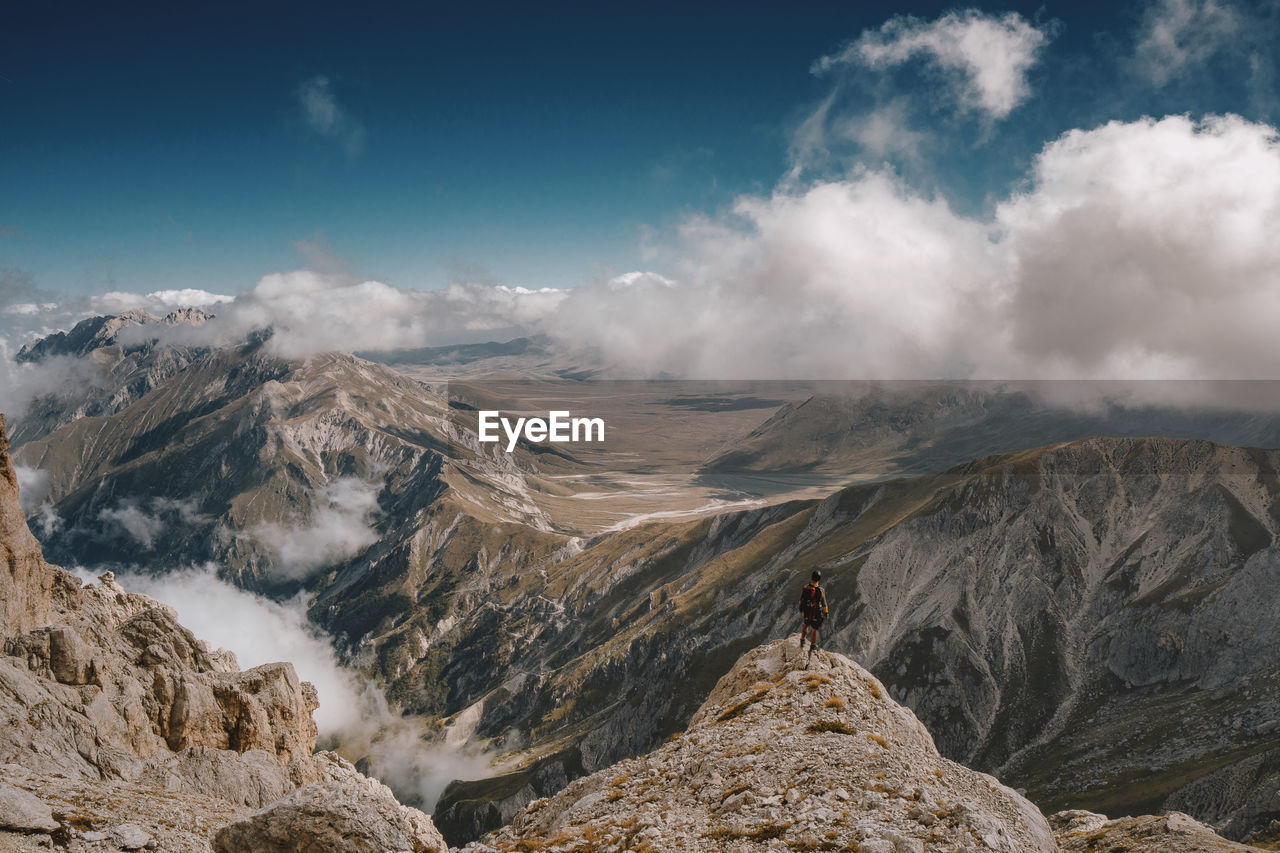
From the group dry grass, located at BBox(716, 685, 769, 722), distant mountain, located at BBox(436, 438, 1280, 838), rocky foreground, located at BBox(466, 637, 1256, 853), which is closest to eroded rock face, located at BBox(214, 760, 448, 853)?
rocky foreground, located at BBox(466, 637, 1256, 853)

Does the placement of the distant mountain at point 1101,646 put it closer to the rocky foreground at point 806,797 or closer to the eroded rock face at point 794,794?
the rocky foreground at point 806,797

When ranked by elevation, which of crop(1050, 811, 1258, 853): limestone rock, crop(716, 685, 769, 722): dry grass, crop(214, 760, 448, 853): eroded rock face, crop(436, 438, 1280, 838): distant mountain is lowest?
crop(436, 438, 1280, 838): distant mountain

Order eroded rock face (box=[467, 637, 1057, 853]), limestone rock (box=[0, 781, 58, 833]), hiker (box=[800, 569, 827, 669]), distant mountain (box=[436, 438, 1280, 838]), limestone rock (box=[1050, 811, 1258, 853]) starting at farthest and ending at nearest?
1. distant mountain (box=[436, 438, 1280, 838])
2. hiker (box=[800, 569, 827, 669])
3. limestone rock (box=[1050, 811, 1258, 853])
4. eroded rock face (box=[467, 637, 1057, 853])
5. limestone rock (box=[0, 781, 58, 833])

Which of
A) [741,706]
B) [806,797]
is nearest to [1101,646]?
[741,706]

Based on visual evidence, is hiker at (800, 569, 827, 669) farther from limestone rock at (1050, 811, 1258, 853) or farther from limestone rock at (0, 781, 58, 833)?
limestone rock at (0, 781, 58, 833)

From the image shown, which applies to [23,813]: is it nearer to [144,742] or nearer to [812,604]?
[144,742]

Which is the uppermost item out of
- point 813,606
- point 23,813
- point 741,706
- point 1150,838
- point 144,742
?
point 813,606

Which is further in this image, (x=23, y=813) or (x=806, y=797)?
(x=806, y=797)

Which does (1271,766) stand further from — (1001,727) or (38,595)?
(38,595)
